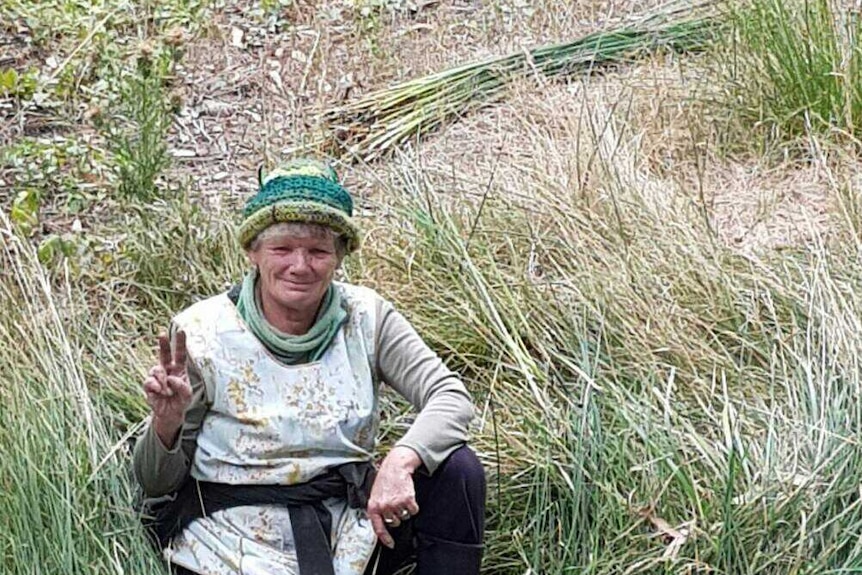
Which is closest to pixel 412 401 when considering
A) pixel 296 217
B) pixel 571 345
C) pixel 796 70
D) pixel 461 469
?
pixel 461 469

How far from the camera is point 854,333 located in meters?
3.38

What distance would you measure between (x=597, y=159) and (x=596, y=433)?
1.29 m

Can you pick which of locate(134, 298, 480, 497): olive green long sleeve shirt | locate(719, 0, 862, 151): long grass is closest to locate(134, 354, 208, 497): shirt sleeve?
locate(134, 298, 480, 497): olive green long sleeve shirt

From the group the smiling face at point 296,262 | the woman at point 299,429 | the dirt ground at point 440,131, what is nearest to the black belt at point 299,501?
the woman at point 299,429

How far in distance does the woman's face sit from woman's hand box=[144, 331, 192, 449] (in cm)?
28

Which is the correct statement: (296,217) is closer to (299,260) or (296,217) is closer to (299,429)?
(299,260)

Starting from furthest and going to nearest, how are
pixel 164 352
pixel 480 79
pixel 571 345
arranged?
pixel 480 79 < pixel 571 345 < pixel 164 352

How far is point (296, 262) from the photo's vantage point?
9.20ft

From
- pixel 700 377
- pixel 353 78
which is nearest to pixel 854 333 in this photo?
pixel 700 377

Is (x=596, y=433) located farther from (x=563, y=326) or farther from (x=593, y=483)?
(x=563, y=326)

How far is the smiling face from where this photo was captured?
2811 millimetres

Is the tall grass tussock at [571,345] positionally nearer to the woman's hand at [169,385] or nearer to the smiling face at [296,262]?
the woman's hand at [169,385]

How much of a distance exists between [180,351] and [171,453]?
26cm

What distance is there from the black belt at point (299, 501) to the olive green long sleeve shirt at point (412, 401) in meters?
0.05
